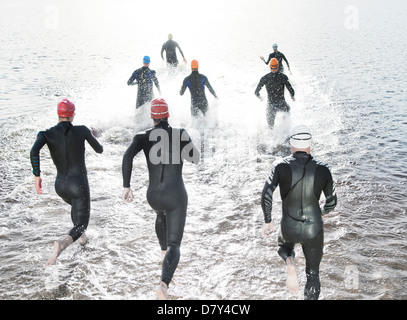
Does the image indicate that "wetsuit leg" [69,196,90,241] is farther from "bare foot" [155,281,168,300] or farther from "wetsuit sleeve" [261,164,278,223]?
"wetsuit sleeve" [261,164,278,223]

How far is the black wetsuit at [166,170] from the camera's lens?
4641 mm

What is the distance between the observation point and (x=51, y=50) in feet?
103

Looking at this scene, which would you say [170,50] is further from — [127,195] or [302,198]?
[302,198]

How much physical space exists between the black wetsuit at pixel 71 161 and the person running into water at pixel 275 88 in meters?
5.87

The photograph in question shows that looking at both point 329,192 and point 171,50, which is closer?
point 329,192

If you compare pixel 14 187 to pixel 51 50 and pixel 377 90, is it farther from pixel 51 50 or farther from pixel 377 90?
pixel 51 50

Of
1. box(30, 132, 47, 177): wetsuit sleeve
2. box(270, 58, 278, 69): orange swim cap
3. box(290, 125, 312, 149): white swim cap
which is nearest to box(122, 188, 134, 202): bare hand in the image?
box(30, 132, 47, 177): wetsuit sleeve

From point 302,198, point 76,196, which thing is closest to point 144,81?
point 76,196

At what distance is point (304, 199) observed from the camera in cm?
411

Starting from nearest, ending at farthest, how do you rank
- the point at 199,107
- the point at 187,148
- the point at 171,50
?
the point at 187,148 → the point at 199,107 → the point at 171,50

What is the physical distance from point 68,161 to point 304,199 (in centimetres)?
308
